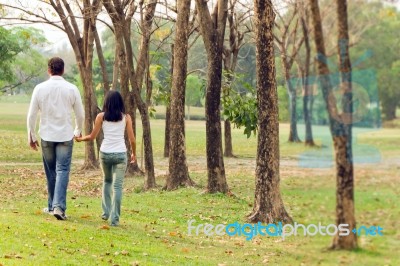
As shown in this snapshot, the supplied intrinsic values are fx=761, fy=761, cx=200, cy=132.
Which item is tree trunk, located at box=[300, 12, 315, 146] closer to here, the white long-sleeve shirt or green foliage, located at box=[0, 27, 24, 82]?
the white long-sleeve shirt

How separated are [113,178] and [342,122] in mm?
7907

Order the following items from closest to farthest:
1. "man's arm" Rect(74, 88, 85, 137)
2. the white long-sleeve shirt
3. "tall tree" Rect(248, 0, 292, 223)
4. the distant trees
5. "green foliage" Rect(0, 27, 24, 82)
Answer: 1. the white long-sleeve shirt
2. "man's arm" Rect(74, 88, 85, 137)
3. "tall tree" Rect(248, 0, 292, 223)
4. "green foliage" Rect(0, 27, 24, 82)
5. the distant trees

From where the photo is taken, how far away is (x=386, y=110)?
88.4 inches

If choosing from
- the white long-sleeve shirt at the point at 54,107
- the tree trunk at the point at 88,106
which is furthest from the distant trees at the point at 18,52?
the white long-sleeve shirt at the point at 54,107

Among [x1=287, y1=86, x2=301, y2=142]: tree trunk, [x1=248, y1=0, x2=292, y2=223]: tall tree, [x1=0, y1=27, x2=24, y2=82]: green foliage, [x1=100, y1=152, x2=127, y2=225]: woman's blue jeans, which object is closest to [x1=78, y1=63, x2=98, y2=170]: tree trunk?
[x1=248, y1=0, x2=292, y2=223]: tall tree

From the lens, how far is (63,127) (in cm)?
952

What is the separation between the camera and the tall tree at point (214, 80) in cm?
1581

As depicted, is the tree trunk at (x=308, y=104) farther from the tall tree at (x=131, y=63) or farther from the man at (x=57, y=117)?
the tall tree at (x=131, y=63)

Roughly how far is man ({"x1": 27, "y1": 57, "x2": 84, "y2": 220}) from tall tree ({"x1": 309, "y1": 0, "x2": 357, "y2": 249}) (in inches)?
297

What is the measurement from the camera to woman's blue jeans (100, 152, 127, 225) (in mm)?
9680

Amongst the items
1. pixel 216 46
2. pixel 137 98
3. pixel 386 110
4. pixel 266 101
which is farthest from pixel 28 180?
pixel 386 110

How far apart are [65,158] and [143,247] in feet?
5.06

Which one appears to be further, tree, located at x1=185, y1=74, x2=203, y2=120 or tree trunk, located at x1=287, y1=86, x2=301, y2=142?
tree, located at x1=185, y1=74, x2=203, y2=120

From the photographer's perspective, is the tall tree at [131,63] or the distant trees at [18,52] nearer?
the tall tree at [131,63]
